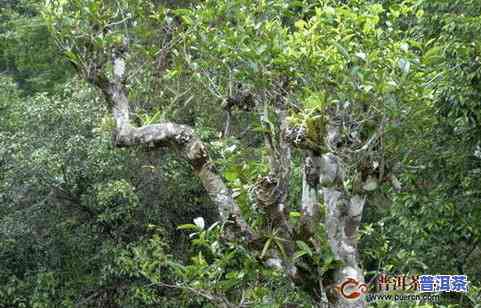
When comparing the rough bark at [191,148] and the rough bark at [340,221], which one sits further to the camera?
the rough bark at [191,148]

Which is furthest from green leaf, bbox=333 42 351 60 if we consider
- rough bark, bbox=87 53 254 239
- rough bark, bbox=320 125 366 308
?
rough bark, bbox=87 53 254 239

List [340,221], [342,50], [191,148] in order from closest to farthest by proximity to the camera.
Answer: [342,50] → [340,221] → [191,148]

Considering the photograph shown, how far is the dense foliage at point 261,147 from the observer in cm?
270

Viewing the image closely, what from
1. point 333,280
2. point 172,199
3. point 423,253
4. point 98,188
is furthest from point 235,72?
point 172,199

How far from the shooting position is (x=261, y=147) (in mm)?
4102

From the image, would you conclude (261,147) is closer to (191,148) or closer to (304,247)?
(191,148)

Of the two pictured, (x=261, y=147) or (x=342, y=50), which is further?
(x=261, y=147)

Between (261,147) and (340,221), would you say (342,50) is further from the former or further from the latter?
(261,147)

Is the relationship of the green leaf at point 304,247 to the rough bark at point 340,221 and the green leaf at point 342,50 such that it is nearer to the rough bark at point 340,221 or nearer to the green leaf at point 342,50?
the rough bark at point 340,221

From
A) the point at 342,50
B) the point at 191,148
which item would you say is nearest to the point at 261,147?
the point at 191,148

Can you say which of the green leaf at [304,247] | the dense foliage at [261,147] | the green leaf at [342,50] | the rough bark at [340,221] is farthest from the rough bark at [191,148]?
the green leaf at [342,50]

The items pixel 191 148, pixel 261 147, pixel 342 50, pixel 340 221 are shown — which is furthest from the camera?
pixel 261 147

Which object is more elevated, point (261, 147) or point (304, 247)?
point (304, 247)

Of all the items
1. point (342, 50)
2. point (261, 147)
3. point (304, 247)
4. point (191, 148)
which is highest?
point (342, 50)
